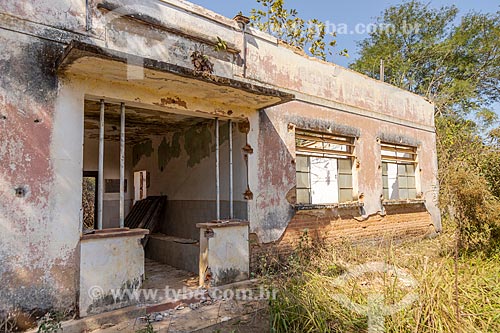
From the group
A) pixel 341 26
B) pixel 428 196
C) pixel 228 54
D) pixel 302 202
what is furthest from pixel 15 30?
pixel 428 196

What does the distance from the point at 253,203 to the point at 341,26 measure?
4.42 metres

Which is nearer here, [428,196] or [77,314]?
[77,314]

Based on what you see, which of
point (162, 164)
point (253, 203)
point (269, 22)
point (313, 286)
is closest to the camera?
point (313, 286)

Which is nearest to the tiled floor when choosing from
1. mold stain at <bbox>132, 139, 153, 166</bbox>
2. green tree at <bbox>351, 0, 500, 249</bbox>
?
mold stain at <bbox>132, 139, 153, 166</bbox>

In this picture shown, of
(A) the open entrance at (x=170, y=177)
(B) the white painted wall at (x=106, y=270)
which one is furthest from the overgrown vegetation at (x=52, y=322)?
Result: (A) the open entrance at (x=170, y=177)

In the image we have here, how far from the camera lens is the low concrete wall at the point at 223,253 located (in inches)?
189

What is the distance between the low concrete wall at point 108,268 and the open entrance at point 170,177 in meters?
0.74

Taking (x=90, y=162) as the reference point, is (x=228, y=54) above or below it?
above

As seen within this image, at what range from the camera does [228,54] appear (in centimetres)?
551

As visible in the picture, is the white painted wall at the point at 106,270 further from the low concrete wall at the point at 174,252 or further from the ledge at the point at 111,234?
the low concrete wall at the point at 174,252

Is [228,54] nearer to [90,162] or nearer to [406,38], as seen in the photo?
[90,162]

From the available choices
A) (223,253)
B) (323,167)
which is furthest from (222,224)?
(323,167)

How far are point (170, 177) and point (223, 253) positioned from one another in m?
3.05

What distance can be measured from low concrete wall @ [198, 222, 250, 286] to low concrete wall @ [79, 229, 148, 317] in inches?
39.6
